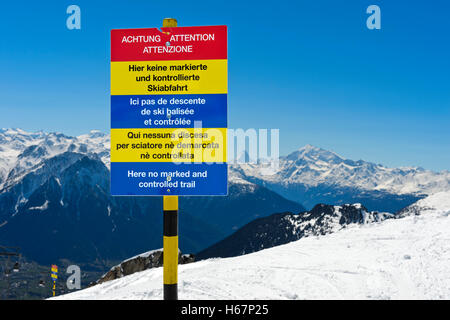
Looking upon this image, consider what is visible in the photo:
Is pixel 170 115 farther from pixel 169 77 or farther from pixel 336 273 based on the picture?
pixel 336 273

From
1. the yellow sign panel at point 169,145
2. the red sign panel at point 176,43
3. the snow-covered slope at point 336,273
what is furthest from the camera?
the snow-covered slope at point 336,273

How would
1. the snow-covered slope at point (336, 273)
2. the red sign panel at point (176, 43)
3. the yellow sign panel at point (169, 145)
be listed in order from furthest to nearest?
the snow-covered slope at point (336, 273), the red sign panel at point (176, 43), the yellow sign panel at point (169, 145)

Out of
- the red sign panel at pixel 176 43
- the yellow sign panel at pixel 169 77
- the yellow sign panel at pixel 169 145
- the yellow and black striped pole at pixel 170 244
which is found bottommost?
the yellow and black striped pole at pixel 170 244

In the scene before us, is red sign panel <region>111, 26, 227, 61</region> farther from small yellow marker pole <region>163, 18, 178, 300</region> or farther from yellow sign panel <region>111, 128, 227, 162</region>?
yellow sign panel <region>111, 128, 227, 162</region>

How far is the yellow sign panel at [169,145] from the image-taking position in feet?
24.3

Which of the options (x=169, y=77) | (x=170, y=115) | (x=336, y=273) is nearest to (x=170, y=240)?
(x=170, y=115)

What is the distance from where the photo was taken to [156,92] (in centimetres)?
759

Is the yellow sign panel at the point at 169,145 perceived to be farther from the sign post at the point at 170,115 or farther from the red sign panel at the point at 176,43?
the red sign panel at the point at 176,43

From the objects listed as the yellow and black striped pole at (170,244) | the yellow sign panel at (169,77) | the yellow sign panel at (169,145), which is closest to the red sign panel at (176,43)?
the yellow sign panel at (169,77)

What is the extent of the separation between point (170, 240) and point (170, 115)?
242cm

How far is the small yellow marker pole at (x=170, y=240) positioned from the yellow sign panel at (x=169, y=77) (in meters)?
0.85

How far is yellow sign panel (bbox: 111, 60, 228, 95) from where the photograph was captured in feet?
24.5

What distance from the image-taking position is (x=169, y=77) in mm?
7578

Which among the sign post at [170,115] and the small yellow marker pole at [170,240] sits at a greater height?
the sign post at [170,115]
